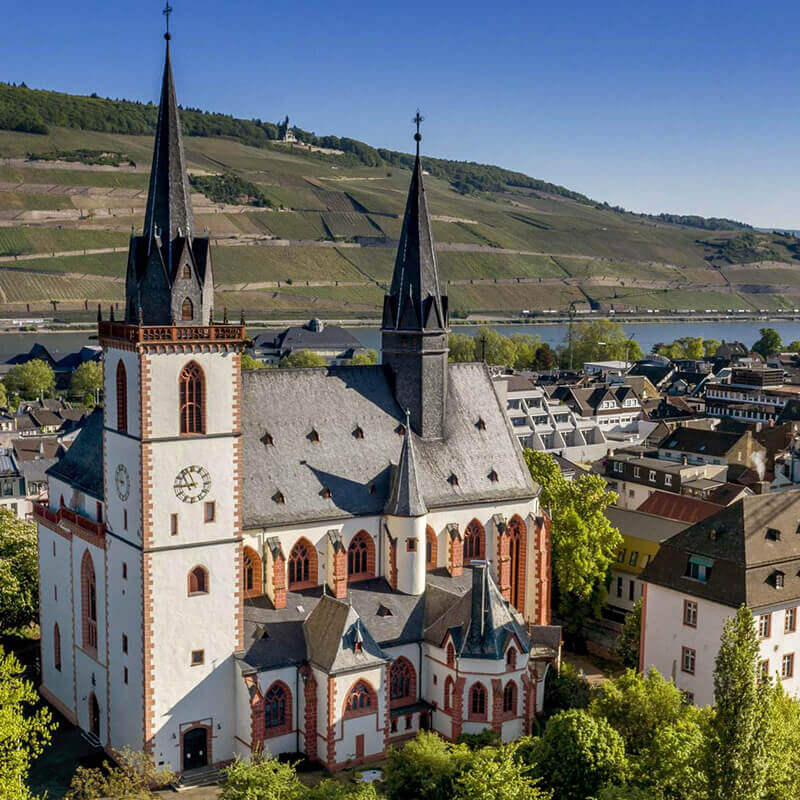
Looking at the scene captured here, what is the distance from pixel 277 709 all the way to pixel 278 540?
740 cm

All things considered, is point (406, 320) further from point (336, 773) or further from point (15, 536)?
point (15, 536)

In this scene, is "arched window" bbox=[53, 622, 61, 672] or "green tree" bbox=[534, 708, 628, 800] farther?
"arched window" bbox=[53, 622, 61, 672]

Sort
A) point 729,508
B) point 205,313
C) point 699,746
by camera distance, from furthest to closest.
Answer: point 729,508
point 205,313
point 699,746

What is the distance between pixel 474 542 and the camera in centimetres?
5619

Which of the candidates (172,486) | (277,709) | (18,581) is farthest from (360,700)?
(18,581)

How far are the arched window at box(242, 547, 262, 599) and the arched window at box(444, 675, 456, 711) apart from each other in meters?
9.53

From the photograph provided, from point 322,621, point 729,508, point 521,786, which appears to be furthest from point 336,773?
point 729,508

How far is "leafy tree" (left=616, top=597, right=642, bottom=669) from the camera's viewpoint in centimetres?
5508

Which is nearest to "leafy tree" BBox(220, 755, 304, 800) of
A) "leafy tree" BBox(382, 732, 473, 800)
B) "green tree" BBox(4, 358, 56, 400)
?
"leafy tree" BBox(382, 732, 473, 800)

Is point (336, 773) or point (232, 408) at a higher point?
point (232, 408)

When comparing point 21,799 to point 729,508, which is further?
point 729,508

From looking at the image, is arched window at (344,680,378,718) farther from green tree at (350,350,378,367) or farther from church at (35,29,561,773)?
green tree at (350,350,378,367)

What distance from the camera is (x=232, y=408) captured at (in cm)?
4612

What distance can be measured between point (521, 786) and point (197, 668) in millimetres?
16705
